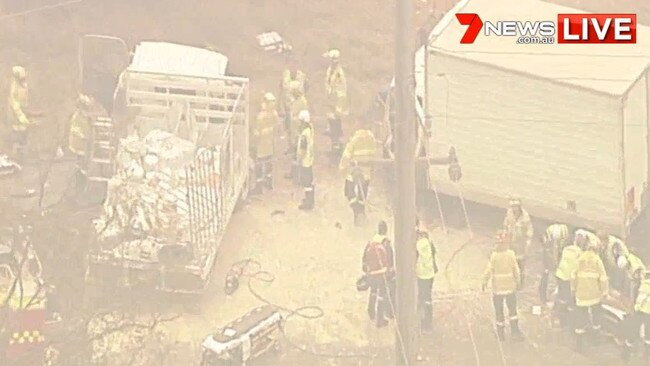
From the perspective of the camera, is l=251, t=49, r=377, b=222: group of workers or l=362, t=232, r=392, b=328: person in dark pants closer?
l=362, t=232, r=392, b=328: person in dark pants

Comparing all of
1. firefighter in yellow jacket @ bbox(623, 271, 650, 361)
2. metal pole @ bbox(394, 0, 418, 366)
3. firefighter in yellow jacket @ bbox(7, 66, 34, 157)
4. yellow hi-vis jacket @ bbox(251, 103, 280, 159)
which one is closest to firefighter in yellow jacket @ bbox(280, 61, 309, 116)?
yellow hi-vis jacket @ bbox(251, 103, 280, 159)

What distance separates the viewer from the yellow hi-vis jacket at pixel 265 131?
23109mm

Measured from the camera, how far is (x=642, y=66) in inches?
881

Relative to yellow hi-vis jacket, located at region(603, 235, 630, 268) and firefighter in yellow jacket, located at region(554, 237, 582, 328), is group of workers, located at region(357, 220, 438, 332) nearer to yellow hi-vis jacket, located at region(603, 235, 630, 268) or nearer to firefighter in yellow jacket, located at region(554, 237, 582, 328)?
firefighter in yellow jacket, located at region(554, 237, 582, 328)

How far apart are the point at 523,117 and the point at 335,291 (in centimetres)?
318

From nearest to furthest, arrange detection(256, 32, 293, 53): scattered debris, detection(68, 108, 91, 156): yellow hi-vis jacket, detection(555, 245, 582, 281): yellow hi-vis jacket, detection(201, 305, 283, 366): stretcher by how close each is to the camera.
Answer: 1. detection(201, 305, 283, 366): stretcher
2. detection(555, 245, 582, 281): yellow hi-vis jacket
3. detection(68, 108, 91, 156): yellow hi-vis jacket
4. detection(256, 32, 293, 53): scattered debris

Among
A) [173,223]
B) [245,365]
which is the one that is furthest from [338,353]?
[173,223]

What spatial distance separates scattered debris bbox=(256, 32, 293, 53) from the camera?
91.0 ft

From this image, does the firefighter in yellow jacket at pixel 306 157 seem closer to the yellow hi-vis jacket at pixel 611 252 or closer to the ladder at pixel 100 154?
the ladder at pixel 100 154

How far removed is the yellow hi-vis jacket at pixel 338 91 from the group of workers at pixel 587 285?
4.43m

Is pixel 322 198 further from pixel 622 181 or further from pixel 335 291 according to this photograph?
pixel 622 181

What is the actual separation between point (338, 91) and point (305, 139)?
212 cm

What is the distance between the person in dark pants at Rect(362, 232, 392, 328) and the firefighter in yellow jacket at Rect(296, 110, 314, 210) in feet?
7.16

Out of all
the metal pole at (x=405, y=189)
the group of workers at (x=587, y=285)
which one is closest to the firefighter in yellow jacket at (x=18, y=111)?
the metal pole at (x=405, y=189)
